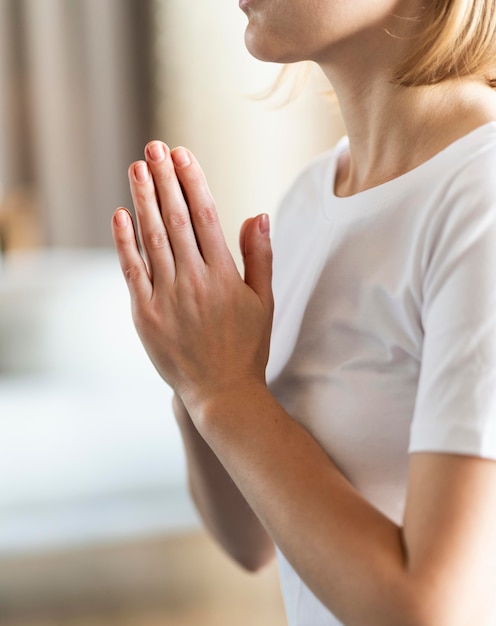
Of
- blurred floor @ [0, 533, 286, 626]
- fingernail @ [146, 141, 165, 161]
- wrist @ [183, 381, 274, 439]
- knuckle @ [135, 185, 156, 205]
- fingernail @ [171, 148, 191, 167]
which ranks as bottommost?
blurred floor @ [0, 533, 286, 626]

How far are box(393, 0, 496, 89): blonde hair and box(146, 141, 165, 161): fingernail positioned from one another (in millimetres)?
201

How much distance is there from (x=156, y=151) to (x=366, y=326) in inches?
8.6

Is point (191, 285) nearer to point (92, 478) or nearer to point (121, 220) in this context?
point (121, 220)

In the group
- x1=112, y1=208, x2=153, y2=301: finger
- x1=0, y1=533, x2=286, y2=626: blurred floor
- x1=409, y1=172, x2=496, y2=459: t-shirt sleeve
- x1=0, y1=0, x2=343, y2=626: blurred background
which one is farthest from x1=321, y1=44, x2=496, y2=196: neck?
x1=0, y1=533, x2=286, y2=626: blurred floor

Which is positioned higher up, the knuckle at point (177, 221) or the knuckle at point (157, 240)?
the knuckle at point (177, 221)

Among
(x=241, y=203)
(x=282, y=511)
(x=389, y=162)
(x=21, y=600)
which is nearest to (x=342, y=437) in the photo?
(x=282, y=511)

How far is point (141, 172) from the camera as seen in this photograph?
70cm

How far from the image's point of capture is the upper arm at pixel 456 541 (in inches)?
20.6

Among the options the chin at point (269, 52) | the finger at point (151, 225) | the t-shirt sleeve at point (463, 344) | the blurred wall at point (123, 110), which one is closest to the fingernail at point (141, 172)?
the finger at point (151, 225)

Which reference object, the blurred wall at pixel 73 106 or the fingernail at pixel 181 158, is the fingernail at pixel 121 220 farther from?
the blurred wall at pixel 73 106

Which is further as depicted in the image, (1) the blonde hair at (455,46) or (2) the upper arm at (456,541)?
(1) the blonde hair at (455,46)

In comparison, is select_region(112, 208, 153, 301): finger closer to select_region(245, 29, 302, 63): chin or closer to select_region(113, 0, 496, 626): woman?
select_region(113, 0, 496, 626): woman

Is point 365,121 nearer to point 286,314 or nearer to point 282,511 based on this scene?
point 286,314

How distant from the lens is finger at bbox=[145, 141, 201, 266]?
2.29 feet
